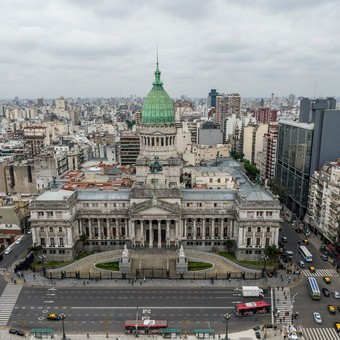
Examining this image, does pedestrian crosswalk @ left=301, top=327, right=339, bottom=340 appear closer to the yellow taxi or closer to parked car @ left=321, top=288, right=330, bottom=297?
parked car @ left=321, top=288, right=330, bottom=297

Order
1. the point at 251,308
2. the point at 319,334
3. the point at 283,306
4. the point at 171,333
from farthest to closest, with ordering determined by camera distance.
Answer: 1. the point at 283,306
2. the point at 251,308
3. the point at 319,334
4. the point at 171,333

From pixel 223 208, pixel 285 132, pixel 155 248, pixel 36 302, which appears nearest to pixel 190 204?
pixel 223 208

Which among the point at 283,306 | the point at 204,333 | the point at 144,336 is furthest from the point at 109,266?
the point at 283,306

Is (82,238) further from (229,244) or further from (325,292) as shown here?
(325,292)

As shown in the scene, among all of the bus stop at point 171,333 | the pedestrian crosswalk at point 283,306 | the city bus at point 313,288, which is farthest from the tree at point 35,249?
the city bus at point 313,288

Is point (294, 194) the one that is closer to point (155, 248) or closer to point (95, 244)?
point (155, 248)

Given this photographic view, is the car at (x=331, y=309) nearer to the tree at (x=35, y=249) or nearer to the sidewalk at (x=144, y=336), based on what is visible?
the sidewalk at (x=144, y=336)
